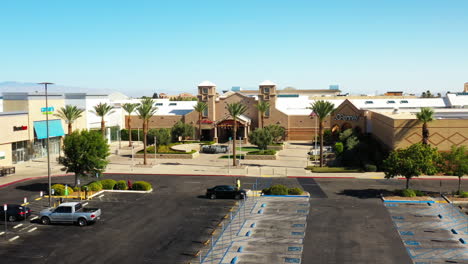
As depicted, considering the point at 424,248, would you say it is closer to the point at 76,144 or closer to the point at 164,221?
the point at 164,221

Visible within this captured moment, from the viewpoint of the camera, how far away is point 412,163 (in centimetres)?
4138

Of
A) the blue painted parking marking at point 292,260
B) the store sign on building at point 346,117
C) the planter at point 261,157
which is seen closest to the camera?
the blue painted parking marking at point 292,260

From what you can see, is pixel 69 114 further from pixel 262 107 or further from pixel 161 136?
pixel 262 107

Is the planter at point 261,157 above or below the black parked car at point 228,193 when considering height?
above

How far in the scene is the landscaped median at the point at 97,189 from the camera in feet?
146

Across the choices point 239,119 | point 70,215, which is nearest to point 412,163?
point 70,215

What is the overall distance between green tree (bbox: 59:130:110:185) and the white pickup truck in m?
11.3

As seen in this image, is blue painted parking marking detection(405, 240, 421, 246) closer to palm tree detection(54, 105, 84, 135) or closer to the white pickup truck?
the white pickup truck

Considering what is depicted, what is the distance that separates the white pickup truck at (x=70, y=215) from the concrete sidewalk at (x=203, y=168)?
789 inches

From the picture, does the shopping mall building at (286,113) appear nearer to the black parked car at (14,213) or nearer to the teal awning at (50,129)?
the teal awning at (50,129)

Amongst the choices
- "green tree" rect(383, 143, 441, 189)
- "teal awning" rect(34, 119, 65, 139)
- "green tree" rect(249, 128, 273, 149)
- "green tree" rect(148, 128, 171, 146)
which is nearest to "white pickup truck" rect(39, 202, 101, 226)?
"green tree" rect(383, 143, 441, 189)

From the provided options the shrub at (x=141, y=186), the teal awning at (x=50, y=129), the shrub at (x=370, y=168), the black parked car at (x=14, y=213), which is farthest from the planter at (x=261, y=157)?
the black parked car at (x=14, y=213)

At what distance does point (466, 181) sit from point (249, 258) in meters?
35.0

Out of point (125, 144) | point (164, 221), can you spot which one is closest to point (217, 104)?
point (125, 144)
